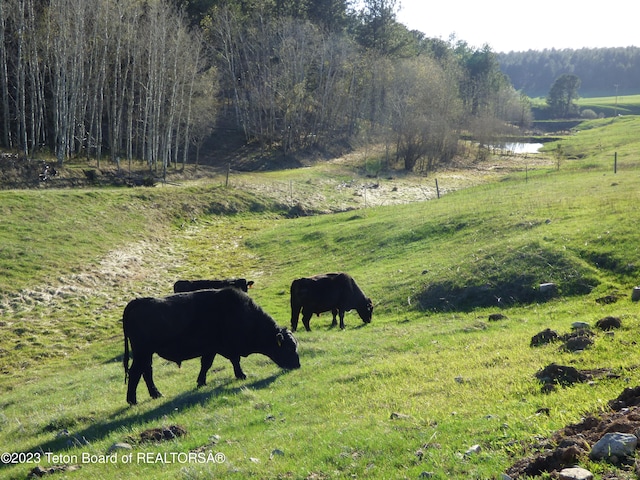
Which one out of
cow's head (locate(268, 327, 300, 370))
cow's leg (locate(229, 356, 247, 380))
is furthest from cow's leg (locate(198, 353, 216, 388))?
cow's head (locate(268, 327, 300, 370))

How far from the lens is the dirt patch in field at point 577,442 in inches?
238

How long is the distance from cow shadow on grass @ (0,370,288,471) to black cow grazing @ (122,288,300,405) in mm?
682

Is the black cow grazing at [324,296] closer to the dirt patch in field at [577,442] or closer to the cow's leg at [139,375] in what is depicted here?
the cow's leg at [139,375]

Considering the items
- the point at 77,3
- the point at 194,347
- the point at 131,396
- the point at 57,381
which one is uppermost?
→ the point at 77,3

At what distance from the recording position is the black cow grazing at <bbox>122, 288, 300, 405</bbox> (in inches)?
515

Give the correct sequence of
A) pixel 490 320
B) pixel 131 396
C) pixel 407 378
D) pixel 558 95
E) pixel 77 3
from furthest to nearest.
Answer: pixel 558 95
pixel 77 3
pixel 490 320
pixel 131 396
pixel 407 378

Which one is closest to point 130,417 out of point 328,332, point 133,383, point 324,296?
point 133,383

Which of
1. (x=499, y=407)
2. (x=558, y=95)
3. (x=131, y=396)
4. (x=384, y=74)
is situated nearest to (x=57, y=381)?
(x=131, y=396)

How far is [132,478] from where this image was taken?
823 cm

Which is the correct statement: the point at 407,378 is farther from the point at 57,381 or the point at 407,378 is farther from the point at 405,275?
the point at 405,275

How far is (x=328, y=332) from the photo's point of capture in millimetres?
19516

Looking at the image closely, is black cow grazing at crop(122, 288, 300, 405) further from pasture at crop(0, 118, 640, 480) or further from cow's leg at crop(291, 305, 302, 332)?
cow's leg at crop(291, 305, 302, 332)

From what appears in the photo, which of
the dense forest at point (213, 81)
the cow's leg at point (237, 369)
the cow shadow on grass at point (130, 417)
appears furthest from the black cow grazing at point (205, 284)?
the dense forest at point (213, 81)

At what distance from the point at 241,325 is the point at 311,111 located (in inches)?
2904
